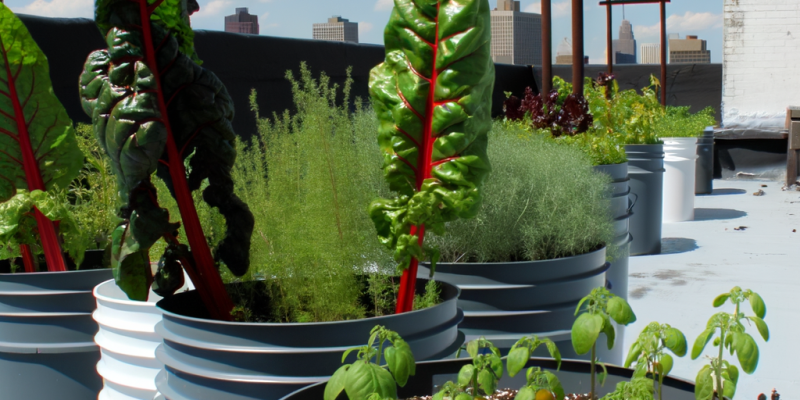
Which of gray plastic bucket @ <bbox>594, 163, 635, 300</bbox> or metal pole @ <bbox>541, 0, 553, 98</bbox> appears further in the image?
metal pole @ <bbox>541, 0, 553, 98</bbox>

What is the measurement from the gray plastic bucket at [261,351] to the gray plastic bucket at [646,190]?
415cm

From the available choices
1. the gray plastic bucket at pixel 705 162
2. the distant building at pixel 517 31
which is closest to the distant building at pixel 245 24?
the gray plastic bucket at pixel 705 162

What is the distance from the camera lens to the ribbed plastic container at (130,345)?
4.35ft

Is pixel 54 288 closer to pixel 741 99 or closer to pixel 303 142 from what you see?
pixel 303 142

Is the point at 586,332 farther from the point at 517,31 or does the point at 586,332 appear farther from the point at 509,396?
the point at 517,31

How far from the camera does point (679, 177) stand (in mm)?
6258

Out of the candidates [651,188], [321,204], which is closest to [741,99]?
[651,188]

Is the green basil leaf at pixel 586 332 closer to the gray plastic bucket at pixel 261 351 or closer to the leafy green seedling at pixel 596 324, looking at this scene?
the leafy green seedling at pixel 596 324

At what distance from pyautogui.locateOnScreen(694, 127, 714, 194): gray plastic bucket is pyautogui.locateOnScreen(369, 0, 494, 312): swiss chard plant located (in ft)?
26.2

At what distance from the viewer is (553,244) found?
188cm

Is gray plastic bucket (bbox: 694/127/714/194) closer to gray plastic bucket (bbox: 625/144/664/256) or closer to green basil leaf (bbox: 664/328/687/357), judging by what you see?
gray plastic bucket (bbox: 625/144/664/256)

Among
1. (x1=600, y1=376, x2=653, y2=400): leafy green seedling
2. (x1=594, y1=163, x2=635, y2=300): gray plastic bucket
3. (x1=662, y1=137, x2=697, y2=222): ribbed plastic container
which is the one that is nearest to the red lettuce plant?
(x1=594, y1=163, x2=635, y2=300): gray plastic bucket

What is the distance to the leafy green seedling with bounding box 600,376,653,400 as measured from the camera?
712 mm

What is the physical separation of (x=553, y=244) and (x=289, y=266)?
831 mm
